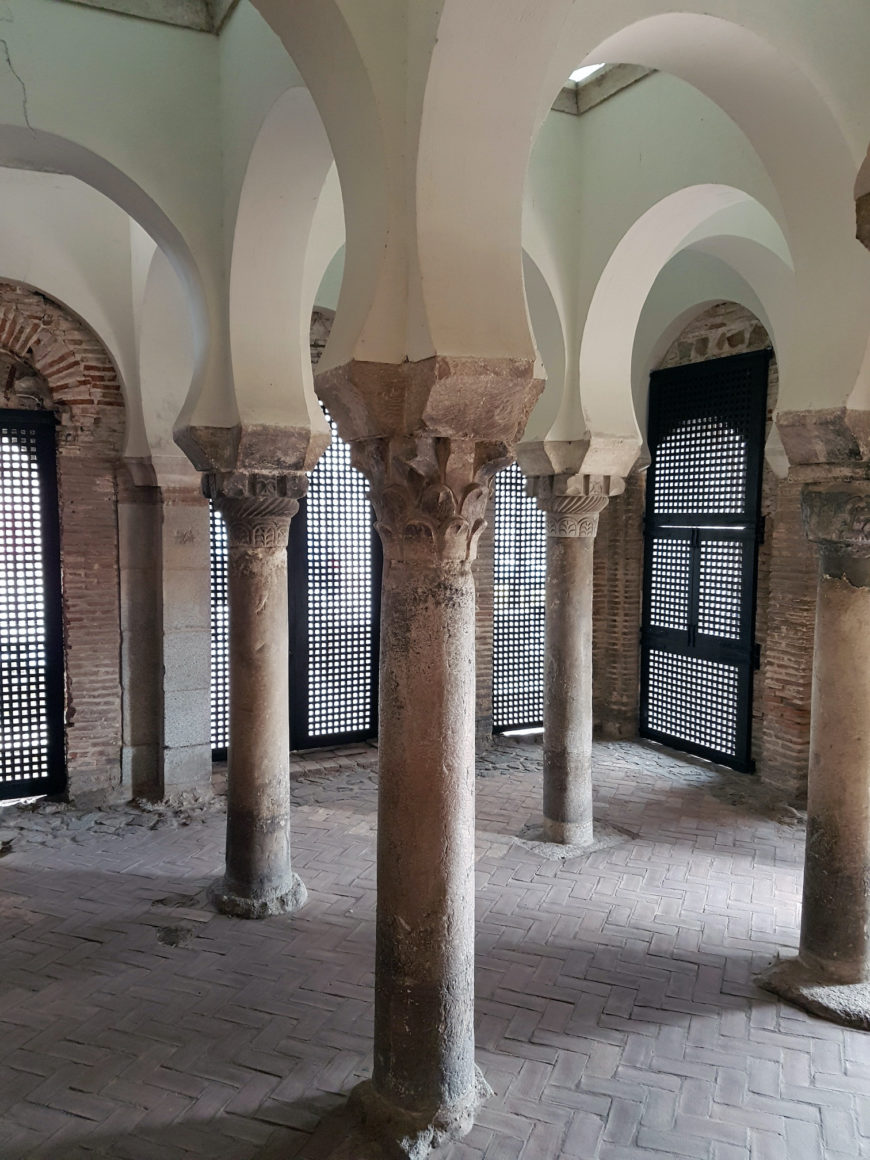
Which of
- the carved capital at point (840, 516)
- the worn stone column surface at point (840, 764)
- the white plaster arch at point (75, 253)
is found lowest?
the worn stone column surface at point (840, 764)

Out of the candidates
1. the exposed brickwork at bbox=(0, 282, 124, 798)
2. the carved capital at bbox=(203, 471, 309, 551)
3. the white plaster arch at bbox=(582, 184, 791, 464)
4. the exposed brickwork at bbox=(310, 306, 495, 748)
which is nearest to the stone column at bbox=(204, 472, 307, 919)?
the carved capital at bbox=(203, 471, 309, 551)

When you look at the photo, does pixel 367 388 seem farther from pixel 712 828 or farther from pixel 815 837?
pixel 712 828

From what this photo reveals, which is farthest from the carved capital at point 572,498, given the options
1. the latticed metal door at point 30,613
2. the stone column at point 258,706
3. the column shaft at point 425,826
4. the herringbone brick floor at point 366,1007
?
the latticed metal door at point 30,613

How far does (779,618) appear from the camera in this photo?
8664 millimetres

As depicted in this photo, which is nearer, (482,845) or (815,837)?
(815,837)

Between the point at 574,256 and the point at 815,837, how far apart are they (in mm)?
4291

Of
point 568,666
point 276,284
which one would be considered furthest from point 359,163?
point 568,666

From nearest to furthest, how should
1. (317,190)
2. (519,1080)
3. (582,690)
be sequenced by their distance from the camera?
(519,1080) < (317,190) < (582,690)

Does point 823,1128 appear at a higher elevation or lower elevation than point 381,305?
lower

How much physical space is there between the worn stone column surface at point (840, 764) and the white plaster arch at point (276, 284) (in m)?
3.12

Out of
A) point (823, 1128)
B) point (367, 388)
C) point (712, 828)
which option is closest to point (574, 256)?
point (367, 388)

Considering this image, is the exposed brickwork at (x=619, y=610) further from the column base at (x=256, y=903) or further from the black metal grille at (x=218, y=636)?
the column base at (x=256, y=903)

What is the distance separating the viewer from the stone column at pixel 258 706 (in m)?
5.70

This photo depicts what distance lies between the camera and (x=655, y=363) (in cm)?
1002
